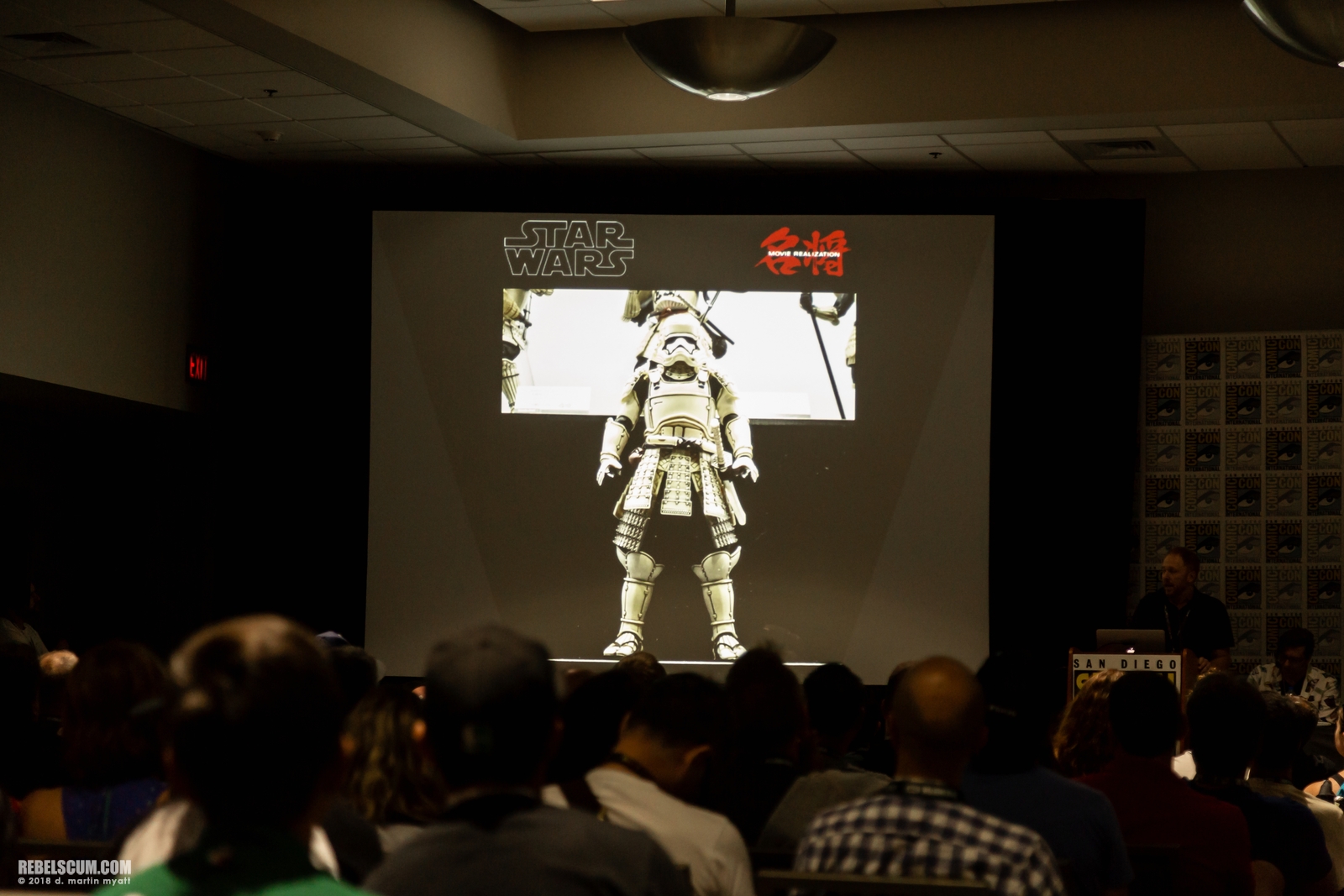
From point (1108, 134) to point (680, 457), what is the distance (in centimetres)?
272

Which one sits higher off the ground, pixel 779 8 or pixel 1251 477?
pixel 779 8

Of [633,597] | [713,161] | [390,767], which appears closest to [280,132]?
[713,161]

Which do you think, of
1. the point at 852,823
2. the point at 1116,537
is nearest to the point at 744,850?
the point at 852,823

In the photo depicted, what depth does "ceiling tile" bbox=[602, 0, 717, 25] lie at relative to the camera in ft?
22.6

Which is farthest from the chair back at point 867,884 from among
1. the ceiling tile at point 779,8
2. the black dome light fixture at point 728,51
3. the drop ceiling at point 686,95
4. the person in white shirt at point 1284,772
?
the ceiling tile at point 779,8

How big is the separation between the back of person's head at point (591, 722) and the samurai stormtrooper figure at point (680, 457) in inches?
208

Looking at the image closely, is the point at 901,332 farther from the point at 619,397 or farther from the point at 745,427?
the point at 619,397

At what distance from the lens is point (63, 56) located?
655cm

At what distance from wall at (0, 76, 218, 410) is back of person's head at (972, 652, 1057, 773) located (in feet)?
18.7

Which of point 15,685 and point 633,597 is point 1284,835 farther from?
point 633,597

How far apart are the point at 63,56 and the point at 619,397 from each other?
3.16 m

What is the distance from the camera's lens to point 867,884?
183 cm

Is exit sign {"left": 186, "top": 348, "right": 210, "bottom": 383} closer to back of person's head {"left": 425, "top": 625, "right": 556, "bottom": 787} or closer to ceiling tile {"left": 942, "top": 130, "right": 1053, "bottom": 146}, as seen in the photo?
ceiling tile {"left": 942, "top": 130, "right": 1053, "bottom": 146}

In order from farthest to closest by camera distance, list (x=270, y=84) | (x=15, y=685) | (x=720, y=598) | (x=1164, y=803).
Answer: (x=720, y=598) → (x=270, y=84) → (x=15, y=685) → (x=1164, y=803)
